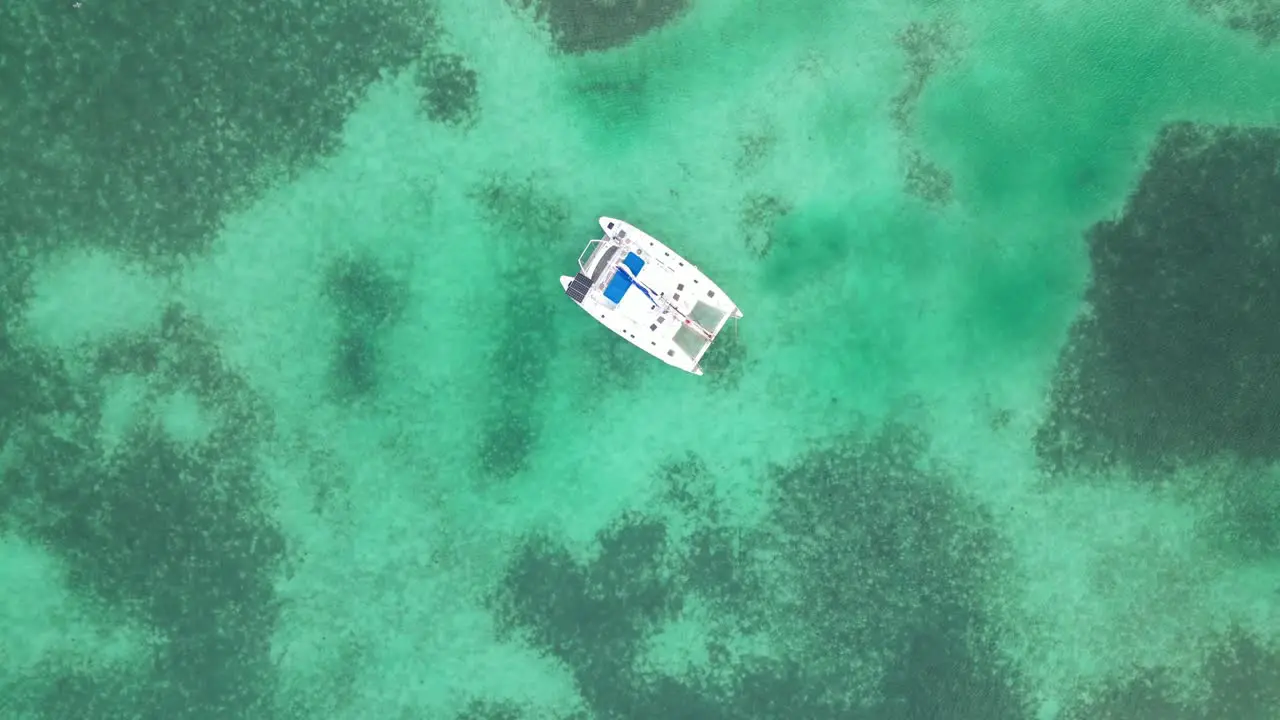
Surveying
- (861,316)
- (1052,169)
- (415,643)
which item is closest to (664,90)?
(861,316)

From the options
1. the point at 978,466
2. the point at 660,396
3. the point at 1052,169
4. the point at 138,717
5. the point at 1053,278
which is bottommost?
the point at 138,717

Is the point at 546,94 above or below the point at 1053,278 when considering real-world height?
below

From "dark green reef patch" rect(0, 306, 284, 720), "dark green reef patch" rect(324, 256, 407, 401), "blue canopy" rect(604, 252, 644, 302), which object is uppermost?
"blue canopy" rect(604, 252, 644, 302)

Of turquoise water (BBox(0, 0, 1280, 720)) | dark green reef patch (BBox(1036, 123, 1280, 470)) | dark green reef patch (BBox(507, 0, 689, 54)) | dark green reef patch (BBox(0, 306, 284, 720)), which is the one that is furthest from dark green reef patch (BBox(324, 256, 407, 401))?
dark green reef patch (BBox(1036, 123, 1280, 470))

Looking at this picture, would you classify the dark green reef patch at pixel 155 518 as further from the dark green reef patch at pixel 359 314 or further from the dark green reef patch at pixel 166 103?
the dark green reef patch at pixel 166 103

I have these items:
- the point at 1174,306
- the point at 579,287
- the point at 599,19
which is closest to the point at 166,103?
the point at 599,19

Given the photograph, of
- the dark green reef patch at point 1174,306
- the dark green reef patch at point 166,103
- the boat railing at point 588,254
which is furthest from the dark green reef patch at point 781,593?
the dark green reef patch at point 166,103

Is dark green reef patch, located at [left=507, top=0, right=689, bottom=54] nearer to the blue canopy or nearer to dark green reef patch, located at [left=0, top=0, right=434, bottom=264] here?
dark green reef patch, located at [left=0, top=0, right=434, bottom=264]

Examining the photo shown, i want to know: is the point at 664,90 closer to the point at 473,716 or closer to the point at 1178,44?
the point at 1178,44
